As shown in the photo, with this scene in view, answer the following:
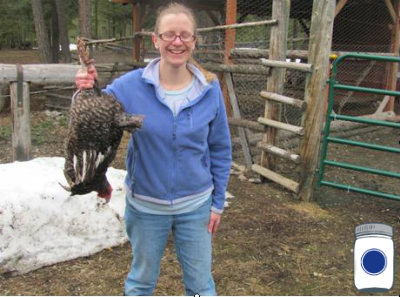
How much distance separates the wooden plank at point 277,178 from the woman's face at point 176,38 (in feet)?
10.7

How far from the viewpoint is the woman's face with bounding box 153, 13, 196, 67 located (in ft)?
6.48

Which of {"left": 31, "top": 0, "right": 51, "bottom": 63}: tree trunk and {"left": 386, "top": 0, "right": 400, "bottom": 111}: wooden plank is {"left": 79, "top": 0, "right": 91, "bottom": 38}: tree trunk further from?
{"left": 386, "top": 0, "right": 400, "bottom": 111}: wooden plank

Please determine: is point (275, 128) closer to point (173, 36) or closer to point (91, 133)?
point (173, 36)

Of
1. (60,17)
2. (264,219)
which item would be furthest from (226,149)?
(60,17)

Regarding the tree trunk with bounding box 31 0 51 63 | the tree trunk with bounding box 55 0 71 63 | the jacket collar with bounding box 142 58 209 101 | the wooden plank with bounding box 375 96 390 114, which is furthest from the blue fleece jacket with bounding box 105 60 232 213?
the tree trunk with bounding box 55 0 71 63

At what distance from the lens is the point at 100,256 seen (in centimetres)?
358

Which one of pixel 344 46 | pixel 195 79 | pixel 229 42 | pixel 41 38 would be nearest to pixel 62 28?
pixel 41 38

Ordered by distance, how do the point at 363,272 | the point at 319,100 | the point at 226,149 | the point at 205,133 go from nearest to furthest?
the point at 363,272, the point at 205,133, the point at 226,149, the point at 319,100

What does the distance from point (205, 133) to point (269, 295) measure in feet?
5.21

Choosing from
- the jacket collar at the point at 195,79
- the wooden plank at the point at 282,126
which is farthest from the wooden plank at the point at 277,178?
the jacket collar at the point at 195,79

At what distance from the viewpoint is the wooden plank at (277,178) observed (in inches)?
197

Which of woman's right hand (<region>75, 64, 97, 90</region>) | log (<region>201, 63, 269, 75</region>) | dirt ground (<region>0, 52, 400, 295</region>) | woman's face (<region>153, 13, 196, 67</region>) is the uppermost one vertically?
woman's face (<region>153, 13, 196, 67</region>)

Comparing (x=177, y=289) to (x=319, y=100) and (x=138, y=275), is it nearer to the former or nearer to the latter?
(x=138, y=275)

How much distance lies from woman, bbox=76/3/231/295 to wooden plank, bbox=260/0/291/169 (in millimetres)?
3121
